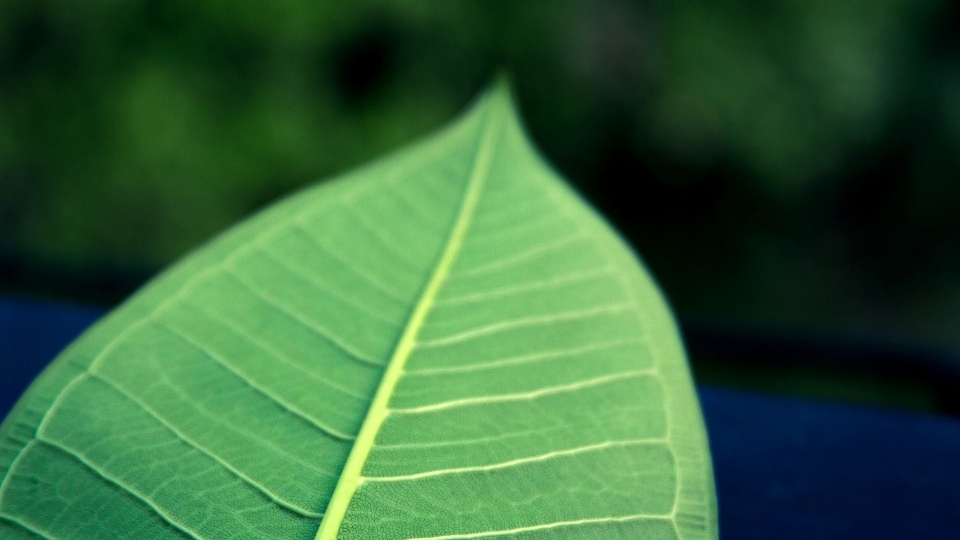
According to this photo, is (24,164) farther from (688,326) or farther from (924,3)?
(924,3)

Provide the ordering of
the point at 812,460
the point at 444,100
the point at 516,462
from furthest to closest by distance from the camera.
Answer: the point at 444,100
the point at 812,460
the point at 516,462

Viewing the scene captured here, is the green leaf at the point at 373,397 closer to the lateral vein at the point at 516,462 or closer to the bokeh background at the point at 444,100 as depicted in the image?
the lateral vein at the point at 516,462

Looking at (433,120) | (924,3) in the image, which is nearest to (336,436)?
(433,120)

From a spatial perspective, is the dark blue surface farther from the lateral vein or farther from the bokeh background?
the bokeh background

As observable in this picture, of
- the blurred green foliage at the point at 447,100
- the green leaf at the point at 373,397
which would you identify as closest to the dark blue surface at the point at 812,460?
the green leaf at the point at 373,397

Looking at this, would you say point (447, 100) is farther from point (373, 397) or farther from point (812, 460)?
point (373, 397)

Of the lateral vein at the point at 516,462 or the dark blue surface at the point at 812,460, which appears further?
the dark blue surface at the point at 812,460

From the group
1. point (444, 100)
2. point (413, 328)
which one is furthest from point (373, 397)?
point (444, 100)

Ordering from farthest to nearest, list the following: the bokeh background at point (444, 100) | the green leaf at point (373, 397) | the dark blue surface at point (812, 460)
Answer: the bokeh background at point (444, 100)
the dark blue surface at point (812, 460)
the green leaf at point (373, 397)
